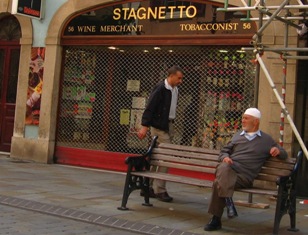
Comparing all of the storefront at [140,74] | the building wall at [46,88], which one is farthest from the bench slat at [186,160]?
the building wall at [46,88]

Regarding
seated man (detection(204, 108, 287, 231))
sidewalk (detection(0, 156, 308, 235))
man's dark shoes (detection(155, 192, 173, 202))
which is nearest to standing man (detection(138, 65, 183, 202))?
man's dark shoes (detection(155, 192, 173, 202))

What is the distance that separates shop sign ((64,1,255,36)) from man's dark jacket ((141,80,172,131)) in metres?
2.56

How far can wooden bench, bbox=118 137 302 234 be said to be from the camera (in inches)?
234

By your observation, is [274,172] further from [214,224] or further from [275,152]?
[214,224]

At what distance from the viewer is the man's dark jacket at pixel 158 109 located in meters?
7.72

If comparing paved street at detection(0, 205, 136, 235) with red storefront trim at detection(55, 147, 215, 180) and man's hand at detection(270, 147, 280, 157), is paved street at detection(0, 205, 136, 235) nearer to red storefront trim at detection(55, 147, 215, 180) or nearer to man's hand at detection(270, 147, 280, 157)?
man's hand at detection(270, 147, 280, 157)

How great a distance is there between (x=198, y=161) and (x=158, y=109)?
1270mm

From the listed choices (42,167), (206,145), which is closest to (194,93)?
(206,145)

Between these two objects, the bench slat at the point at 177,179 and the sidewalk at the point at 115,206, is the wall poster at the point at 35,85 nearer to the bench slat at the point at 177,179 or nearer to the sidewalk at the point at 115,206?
the sidewalk at the point at 115,206

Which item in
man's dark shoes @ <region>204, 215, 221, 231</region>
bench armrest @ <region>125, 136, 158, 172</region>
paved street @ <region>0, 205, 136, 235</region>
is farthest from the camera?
bench armrest @ <region>125, 136, 158, 172</region>

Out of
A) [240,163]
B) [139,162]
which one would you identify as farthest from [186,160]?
[240,163]

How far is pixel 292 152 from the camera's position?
8.89 meters

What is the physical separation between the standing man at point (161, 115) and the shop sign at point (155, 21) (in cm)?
240

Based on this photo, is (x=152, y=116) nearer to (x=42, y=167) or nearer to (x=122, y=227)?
(x=122, y=227)
